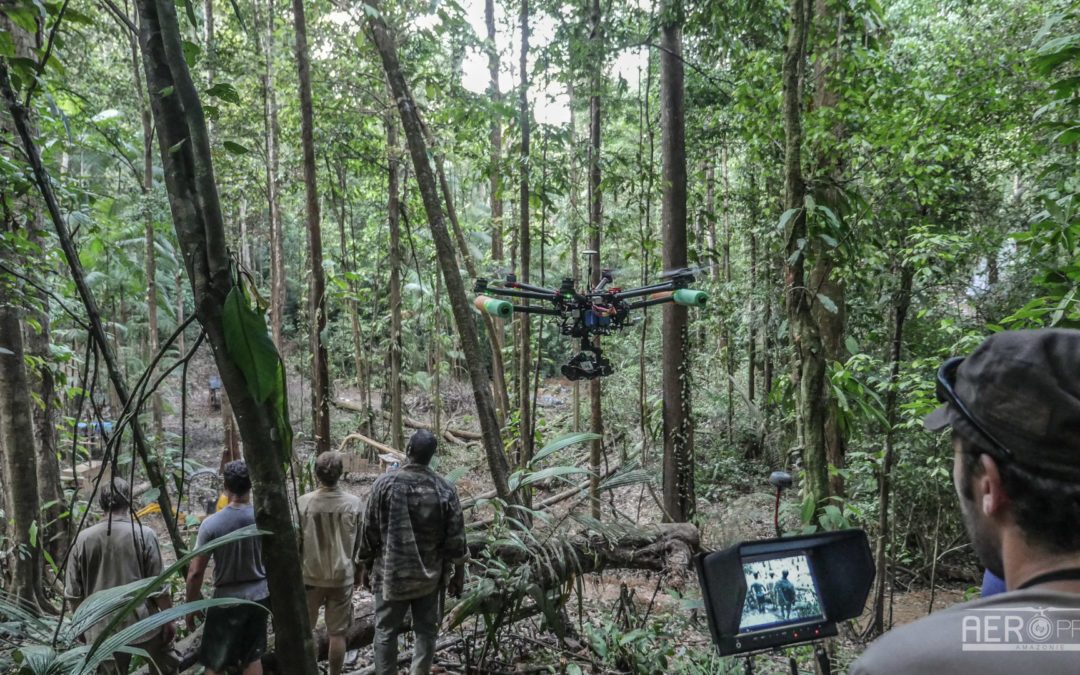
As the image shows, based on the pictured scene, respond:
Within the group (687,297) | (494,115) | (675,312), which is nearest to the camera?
(687,297)

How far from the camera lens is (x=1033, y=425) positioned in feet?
2.57

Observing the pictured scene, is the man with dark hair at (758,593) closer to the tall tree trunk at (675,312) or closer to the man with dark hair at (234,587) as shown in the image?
the man with dark hair at (234,587)

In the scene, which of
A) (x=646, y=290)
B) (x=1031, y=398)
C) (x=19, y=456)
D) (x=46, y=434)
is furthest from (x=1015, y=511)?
(x=46, y=434)

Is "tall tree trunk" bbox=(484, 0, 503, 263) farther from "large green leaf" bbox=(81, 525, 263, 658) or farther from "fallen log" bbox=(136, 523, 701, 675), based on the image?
"large green leaf" bbox=(81, 525, 263, 658)

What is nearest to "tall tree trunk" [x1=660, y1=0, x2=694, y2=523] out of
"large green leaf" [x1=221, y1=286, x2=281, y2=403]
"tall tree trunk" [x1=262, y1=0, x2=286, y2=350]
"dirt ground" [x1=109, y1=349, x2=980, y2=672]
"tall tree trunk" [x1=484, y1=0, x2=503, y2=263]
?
"dirt ground" [x1=109, y1=349, x2=980, y2=672]

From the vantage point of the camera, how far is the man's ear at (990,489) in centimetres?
82

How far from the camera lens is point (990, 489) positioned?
83 cm

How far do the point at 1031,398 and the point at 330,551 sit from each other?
3601mm

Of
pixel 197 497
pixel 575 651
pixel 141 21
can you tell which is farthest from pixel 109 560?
pixel 197 497

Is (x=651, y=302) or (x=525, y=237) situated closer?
(x=651, y=302)

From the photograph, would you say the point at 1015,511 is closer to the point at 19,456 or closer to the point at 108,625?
the point at 108,625

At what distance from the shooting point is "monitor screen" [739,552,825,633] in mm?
1639

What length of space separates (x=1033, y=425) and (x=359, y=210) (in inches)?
786

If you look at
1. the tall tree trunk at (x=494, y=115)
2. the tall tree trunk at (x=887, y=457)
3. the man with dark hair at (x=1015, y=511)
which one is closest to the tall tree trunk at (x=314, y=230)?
the tall tree trunk at (x=494, y=115)
